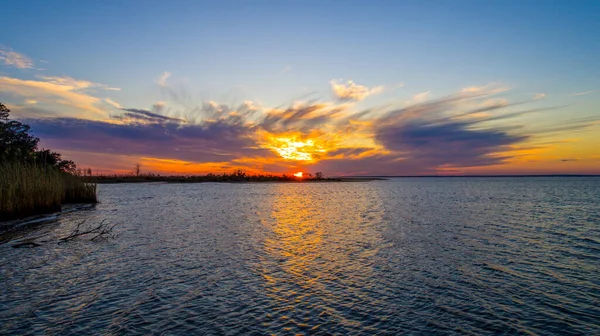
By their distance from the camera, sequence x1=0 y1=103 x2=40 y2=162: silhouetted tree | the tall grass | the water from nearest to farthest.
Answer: the water → the tall grass → x1=0 y1=103 x2=40 y2=162: silhouetted tree

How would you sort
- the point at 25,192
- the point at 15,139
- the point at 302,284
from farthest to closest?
the point at 15,139 → the point at 25,192 → the point at 302,284

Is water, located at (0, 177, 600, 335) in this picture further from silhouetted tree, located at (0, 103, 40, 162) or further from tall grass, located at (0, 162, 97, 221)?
silhouetted tree, located at (0, 103, 40, 162)

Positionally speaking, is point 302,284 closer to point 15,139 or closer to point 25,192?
point 25,192

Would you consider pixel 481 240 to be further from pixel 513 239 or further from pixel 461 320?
pixel 461 320

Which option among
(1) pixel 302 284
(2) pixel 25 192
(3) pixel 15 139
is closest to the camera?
(1) pixel 302 284

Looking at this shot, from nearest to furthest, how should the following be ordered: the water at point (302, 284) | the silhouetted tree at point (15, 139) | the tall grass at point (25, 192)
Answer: the water at point (302, 284) < the tall grass at point (25, 192) < the silhouetted tree at point (15, 139)

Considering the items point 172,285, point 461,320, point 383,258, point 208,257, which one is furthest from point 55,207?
point 461,320

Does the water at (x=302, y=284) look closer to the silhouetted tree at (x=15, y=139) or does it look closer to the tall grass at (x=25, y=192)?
the tall grass at (x=25, y=192)

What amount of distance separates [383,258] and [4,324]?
15.6 metres

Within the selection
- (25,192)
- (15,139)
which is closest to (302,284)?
(25,192)

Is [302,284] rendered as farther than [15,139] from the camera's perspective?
No

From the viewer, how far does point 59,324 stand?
965 centimetres

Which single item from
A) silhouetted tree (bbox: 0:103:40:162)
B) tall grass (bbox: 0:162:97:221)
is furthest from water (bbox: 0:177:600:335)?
silhouetted tree (bbox: 0:103:40:162)

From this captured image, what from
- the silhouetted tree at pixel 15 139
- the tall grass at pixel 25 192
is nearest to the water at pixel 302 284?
the tall grass at pixel 25 192
